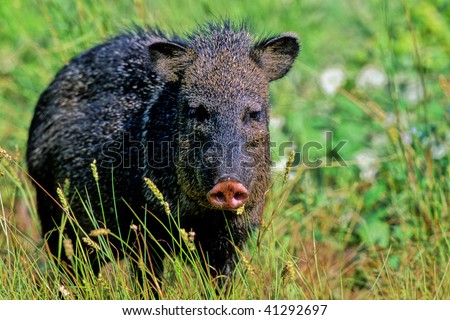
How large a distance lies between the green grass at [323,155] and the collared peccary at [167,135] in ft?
0.72

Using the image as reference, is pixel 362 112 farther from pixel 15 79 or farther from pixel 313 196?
pixel 15 79

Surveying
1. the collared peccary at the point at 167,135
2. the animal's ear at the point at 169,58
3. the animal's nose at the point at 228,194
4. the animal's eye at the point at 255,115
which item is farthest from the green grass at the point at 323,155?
the animal's ear at the point at 169,58

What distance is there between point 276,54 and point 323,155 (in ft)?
6.07

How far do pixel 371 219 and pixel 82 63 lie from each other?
2463mm

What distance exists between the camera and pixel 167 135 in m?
5.04

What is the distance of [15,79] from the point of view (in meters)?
7.72

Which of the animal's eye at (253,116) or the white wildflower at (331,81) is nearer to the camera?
the animal's eye at (253,116)

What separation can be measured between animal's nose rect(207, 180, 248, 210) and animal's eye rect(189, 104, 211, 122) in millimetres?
597

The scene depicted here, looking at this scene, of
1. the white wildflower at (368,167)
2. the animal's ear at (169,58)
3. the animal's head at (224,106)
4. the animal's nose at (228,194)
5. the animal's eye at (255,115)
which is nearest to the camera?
the animal's nose at (228,194)

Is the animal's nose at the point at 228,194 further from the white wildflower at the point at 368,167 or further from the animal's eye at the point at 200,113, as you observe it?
the white wildflower at the point at 368,167

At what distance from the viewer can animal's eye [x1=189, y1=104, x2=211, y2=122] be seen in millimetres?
4711

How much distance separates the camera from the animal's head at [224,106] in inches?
175
